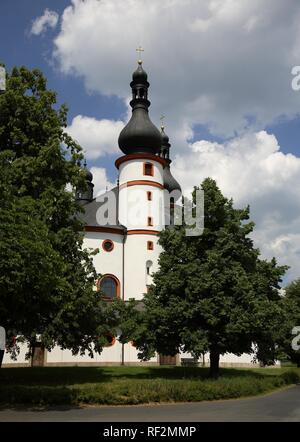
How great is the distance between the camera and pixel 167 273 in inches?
1001

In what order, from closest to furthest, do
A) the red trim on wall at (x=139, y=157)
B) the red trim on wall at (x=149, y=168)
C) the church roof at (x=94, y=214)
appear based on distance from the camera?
the church roof at (x=94, y=214) → the red trim on wall at (x=139, y=157) → the red trim on wall at (x=149, y=168)

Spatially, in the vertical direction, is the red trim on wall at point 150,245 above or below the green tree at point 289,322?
above

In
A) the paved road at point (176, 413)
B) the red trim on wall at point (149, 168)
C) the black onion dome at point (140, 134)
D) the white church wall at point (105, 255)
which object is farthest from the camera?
the black onion dome at point (140, 134)

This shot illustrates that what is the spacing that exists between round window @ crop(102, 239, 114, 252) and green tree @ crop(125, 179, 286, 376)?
Result: 713 inches

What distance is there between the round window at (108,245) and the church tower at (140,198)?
1419 millimetres

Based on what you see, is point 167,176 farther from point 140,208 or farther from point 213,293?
point 213,293

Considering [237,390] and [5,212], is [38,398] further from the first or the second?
[237,390]

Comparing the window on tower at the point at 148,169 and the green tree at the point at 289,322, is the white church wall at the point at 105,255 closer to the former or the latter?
the window on tower at the point at 148,169

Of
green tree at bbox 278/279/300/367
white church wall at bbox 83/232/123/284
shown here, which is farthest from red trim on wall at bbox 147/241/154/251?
green tree at bbox 278/279/300/367

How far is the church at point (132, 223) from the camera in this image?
43031 mm

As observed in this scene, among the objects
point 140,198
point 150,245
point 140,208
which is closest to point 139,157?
point 140,198

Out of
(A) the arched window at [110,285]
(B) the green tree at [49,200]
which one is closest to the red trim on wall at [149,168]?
(A) the arched window at [110,285]

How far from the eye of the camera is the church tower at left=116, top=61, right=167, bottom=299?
44.2 m

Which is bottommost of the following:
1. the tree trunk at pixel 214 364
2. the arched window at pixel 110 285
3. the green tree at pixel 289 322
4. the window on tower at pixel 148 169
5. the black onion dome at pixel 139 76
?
the tree trunk at pixel 214 364
